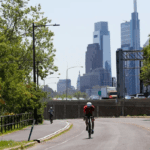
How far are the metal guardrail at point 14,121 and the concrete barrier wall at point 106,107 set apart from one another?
3390 cm

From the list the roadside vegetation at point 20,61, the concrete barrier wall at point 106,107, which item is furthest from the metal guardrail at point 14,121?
the concrete barrier wall at point 106,107

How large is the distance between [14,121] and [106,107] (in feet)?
161

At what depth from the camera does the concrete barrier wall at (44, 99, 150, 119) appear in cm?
6662

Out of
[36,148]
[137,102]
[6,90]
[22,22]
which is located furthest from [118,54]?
[36,148]

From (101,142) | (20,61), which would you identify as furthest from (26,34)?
(101,142)

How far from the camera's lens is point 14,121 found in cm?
2703

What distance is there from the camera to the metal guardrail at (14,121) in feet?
79.3

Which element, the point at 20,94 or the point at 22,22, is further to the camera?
the point at 22,22

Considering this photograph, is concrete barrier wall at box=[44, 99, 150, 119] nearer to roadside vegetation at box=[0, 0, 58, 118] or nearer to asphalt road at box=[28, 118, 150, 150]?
roadside vegetation at box=[0, 0, 58, 118]

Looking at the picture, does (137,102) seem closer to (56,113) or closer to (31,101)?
(56,113)

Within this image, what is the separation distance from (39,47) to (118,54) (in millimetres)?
17929

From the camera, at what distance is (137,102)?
67812 millimetres

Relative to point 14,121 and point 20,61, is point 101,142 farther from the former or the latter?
point 20,61

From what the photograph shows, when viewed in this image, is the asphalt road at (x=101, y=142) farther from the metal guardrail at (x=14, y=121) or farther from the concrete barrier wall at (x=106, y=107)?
the concrete barrier wall at (x=106, y=107)
